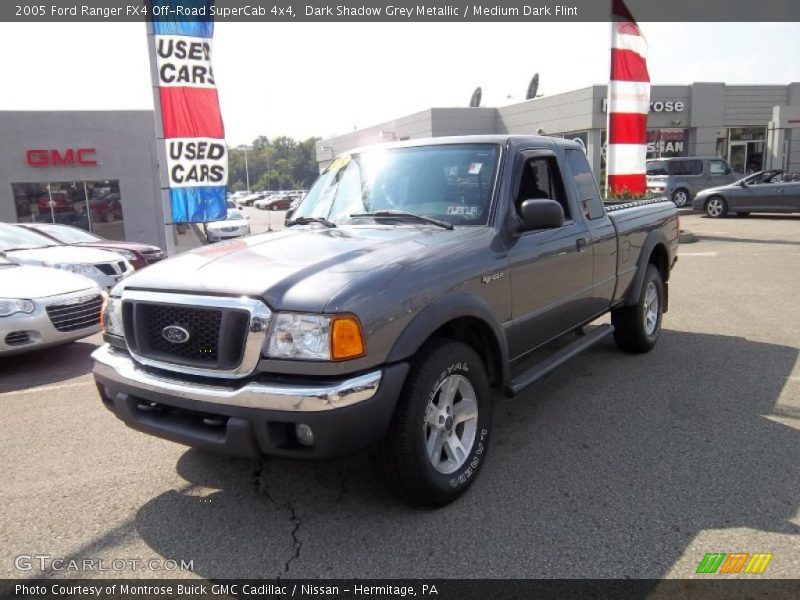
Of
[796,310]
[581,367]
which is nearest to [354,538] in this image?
[581,367]

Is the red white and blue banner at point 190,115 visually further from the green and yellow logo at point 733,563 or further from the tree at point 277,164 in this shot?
the tree at point 277,164

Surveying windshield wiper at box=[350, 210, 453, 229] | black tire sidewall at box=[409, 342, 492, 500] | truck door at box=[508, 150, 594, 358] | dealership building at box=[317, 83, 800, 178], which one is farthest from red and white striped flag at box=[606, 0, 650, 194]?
dealership building at box=[317, 83, 800, 178]

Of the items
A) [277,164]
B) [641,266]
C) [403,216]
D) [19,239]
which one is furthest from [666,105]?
[277,164]

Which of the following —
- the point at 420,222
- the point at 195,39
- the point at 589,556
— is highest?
the point at 195,39

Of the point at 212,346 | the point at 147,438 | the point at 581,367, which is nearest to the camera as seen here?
the point at 212,346

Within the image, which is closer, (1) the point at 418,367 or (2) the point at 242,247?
(1) the point at 418,367

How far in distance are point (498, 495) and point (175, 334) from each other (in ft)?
6.18

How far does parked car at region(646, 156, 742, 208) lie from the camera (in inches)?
934

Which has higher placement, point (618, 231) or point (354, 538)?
point (618, 231)

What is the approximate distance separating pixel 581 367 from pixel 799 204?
1659 cm

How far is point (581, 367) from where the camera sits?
5.72 meters

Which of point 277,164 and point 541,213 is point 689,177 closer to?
point 541,213

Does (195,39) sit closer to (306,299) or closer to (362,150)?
(362,150)

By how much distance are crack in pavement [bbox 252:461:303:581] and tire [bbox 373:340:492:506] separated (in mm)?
518
